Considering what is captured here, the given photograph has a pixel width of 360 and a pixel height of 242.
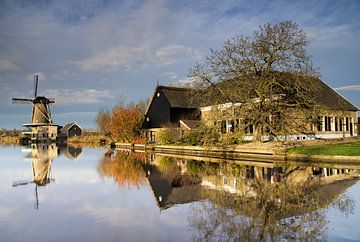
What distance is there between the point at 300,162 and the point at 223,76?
27.0 ft

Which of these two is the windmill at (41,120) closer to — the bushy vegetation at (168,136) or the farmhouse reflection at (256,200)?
the bushy vegetation at (168,136)

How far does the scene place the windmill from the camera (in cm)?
6366

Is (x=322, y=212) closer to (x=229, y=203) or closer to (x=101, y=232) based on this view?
(x=229, y=203)

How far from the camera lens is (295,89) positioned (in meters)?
22.0

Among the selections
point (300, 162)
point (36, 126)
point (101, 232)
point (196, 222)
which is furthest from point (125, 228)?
point (36, 126)

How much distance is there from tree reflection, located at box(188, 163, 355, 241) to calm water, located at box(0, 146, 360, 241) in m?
0.02

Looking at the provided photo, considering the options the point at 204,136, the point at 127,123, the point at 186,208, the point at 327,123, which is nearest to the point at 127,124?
the point at 127,123

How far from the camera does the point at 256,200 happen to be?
8.28 meters

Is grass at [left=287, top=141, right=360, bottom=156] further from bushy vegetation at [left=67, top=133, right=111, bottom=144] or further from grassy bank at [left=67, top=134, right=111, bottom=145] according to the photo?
bushy vegetation at [left=67, top=133, right=111, bottom=144]

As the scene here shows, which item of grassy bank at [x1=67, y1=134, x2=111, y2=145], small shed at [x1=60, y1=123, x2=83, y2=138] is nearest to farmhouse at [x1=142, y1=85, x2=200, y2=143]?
grassy bank at [x1=67, y1=134, x2=111, y2=145]

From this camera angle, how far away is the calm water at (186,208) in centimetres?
593

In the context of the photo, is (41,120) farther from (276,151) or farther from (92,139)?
(276,151)

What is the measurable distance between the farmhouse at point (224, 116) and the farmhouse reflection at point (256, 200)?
1080cm

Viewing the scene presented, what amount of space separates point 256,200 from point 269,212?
115 cm
